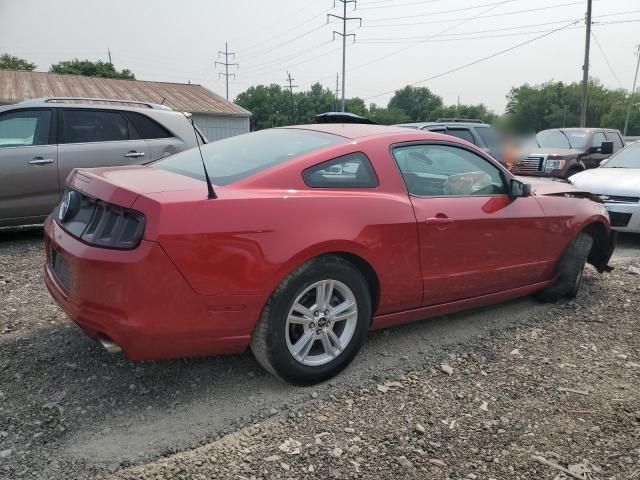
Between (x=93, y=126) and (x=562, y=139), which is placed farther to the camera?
(x=562, y=139)

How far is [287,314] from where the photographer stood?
9.33 ft

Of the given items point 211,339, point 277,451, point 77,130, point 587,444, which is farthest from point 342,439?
point 77,130

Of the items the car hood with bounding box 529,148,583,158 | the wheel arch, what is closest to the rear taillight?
the wheel arch

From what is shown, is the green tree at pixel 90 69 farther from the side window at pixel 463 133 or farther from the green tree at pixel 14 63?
the side window at pixel 463 133

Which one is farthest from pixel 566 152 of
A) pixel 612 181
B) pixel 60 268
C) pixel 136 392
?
pixel 60 268

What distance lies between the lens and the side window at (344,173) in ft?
10.1

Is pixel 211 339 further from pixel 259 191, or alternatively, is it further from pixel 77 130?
pixel 77 130

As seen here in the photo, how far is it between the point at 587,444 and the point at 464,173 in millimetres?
1952

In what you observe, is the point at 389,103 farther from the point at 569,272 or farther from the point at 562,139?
the point at 569,272

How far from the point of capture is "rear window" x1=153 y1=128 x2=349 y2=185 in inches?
122

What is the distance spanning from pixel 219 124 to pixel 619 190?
22.4 meters

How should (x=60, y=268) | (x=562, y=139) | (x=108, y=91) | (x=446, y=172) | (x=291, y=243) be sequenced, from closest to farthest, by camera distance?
(x=291, y=243) → (x=60, y=268) → (x=446, y=172) → (x=562, y=139) → (x=108, y=91)

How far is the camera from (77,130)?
20.9 ft

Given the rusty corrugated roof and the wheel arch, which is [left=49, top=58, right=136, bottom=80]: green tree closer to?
the rusty corrugated roof
